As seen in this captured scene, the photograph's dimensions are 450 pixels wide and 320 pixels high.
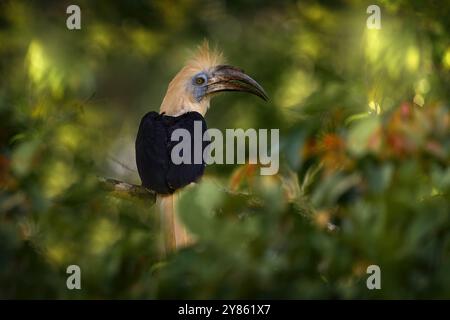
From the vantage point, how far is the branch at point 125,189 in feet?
16.6

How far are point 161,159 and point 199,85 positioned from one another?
124 centimetres

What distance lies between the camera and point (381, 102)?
16.4ft

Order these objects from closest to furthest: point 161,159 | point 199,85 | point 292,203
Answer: point 292,203
point 161,159
point 199,85

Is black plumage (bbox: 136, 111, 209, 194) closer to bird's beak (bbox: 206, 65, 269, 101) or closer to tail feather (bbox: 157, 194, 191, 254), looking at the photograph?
tail feather (bbox: 157, 194, 191, 254)

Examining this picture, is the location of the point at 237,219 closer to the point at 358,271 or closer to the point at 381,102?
the point at 358,271

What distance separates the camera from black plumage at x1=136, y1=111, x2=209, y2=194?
553 centimetres

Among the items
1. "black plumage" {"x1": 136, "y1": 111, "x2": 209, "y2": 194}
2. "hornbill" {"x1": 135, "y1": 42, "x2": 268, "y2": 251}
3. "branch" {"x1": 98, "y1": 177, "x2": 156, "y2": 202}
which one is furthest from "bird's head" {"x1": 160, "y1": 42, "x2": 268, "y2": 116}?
"branch" {"x1": 98, "y1": 177, "x2": 156, "y2": 202}

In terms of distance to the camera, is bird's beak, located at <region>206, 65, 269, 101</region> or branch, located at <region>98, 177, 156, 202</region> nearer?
branch, located at <region>98, 177, 156, 202</region>

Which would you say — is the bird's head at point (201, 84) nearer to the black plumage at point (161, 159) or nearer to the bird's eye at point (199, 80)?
the bird's eye at point (199, 80)

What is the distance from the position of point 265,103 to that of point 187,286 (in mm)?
4812

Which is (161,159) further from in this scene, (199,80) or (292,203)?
(292,203)

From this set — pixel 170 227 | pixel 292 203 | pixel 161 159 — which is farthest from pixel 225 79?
pixel 292 203

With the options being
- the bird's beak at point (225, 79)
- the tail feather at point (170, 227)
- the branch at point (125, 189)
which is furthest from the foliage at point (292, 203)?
the bird's beak at point (225, 79)

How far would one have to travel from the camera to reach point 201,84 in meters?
6.75
